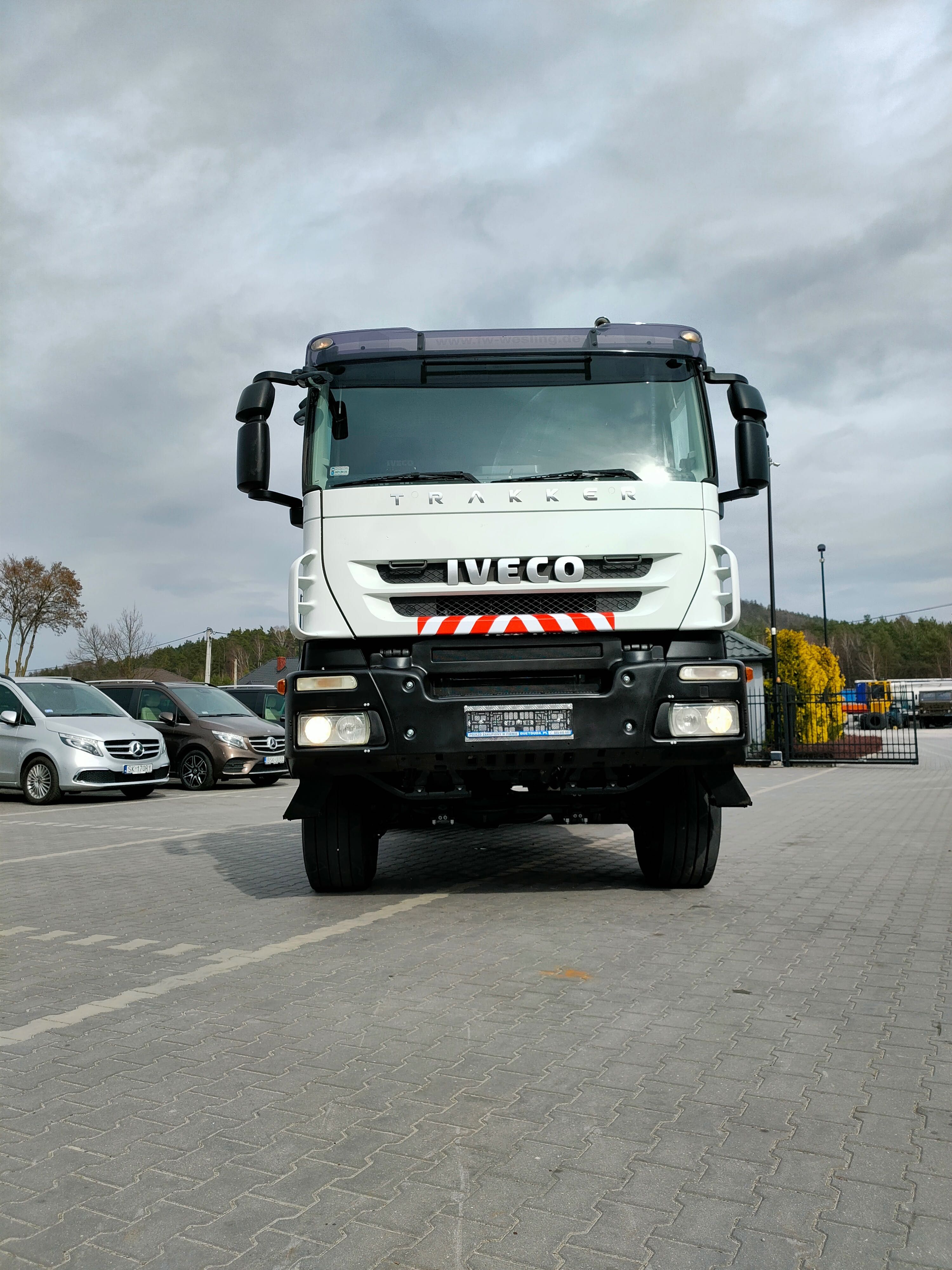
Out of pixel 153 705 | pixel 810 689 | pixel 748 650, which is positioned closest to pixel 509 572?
pixel 153 705

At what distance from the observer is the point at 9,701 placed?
15.9 meters

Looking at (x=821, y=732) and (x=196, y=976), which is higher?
(x=821, y=732)

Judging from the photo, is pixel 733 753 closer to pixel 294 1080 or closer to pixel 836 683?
pixel 294 1080

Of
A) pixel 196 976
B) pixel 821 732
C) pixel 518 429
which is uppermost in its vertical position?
pixel 518 429

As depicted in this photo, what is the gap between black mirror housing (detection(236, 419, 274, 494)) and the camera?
6.54 metres

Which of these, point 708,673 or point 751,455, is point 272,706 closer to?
point 751,455

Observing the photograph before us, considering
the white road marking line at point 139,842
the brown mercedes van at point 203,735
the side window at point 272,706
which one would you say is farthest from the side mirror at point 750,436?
the side window at point 272,706

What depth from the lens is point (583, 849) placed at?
9.45 meters

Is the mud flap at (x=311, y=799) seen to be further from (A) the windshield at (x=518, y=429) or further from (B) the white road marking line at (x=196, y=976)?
(A) the windshield at (x=518, y=429)

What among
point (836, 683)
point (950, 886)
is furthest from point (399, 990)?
point (836, 683)

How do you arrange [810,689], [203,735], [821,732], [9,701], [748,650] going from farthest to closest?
[748,650] → [810,689] → [821,732] → [203,735] → [9,701]

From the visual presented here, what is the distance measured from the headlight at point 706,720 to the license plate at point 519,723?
58cm

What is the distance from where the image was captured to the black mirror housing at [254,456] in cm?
654

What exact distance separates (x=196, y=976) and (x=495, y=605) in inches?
97.1
